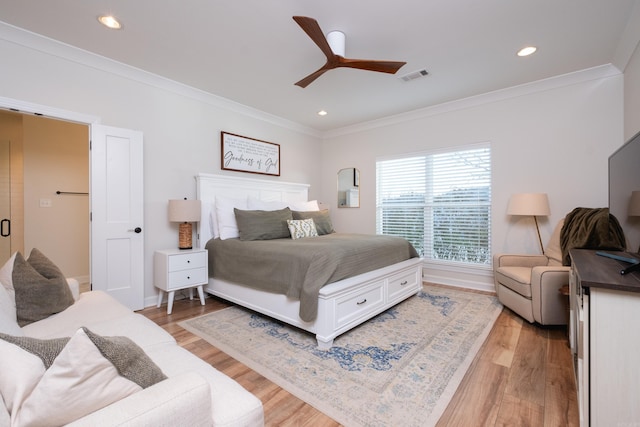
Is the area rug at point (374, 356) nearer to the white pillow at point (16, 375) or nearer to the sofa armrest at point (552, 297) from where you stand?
the sofa armrest at point (552, 297)

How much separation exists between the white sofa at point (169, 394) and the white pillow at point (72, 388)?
0.11 feet

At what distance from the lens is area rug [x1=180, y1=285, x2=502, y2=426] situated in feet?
5.33

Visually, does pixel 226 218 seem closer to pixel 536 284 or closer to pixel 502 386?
pixel 502 386

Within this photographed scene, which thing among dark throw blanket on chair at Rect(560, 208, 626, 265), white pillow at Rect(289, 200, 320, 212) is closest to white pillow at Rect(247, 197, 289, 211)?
white pillow at Rect(289, 200, 320, 212)

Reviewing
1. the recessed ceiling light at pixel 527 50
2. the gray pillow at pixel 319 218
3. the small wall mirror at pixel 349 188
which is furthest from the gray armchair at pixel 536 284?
the small wall mirror at pixel 349 188

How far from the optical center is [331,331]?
2256mm

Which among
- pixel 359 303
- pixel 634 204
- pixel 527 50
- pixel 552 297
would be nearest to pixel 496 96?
pixel 527 50

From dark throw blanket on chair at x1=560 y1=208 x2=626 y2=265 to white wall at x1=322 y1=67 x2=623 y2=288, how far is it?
17.2 inches

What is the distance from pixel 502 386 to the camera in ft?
5.79

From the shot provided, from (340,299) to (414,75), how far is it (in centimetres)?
253

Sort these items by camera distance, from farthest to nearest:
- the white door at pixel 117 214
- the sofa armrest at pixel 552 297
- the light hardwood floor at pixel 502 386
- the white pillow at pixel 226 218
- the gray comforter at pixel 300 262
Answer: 1. the white pillow at pixel 226 218
2. the white door at pixel 117 214
3. the sofa armrest at pixel 552 297
4. the gray comforter at pixel 300 262
5. the light hardwood floor at pixel 502 386

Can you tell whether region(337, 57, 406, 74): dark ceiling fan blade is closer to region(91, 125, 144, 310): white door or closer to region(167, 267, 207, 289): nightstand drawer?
region(91, 125, 144, 310): white door

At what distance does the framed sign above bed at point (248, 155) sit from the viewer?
13.0ft

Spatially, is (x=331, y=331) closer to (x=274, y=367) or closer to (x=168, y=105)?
(x=274, y=367)
